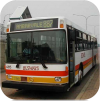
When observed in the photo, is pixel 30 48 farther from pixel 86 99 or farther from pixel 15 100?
pixel 86 99

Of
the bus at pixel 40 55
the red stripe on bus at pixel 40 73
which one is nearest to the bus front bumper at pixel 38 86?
the bus at pixel 40 55

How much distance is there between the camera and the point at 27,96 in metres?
7.14

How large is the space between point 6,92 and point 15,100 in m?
1.39

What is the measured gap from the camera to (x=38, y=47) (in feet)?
21.6

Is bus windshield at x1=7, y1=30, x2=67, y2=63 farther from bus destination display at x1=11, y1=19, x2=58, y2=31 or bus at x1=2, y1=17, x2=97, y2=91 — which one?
bus destination display at x1=11, y1=19, x2=58, y2=31

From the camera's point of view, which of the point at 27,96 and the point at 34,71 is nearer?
the point at 34,71

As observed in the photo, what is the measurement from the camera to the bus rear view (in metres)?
6.30

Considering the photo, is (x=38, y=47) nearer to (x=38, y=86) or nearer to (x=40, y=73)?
(x=40, y=73)

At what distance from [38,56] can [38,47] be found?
33 cm

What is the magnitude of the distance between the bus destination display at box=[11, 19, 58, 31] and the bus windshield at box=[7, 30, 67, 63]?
0.22 m

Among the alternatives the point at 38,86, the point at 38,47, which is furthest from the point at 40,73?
the point at 38,47

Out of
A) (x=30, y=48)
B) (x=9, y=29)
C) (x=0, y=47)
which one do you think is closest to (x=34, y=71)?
(x=30, y=48)

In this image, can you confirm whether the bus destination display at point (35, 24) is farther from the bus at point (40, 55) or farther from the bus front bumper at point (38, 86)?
the bus front bumper at point (38, 86)

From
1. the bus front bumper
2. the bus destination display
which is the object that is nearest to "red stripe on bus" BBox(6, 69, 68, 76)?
the bus front bumper
